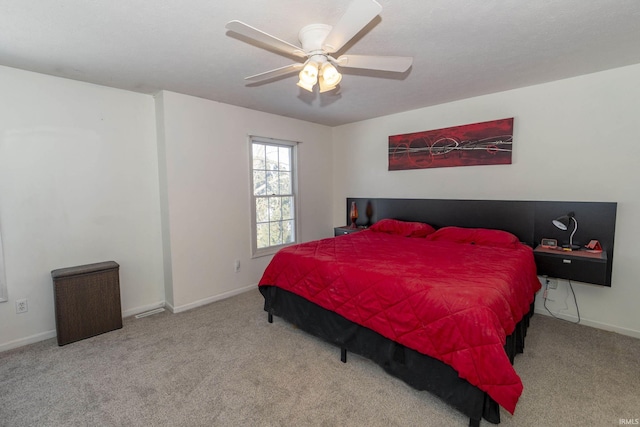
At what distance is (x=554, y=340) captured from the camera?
2494mm

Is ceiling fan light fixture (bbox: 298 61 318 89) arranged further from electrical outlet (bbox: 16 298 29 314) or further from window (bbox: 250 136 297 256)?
electrical outlet (bbox: 16 298 29 314)

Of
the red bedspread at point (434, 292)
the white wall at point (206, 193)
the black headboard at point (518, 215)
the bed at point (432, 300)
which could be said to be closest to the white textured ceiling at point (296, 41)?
the white wall at point (206, 193)

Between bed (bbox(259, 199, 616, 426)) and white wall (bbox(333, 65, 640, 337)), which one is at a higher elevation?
white wall (bbox(333, 65, 640, 337))

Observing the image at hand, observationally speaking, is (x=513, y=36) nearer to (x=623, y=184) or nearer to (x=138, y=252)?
(x=623, y=184)

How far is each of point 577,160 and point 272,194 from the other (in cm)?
340

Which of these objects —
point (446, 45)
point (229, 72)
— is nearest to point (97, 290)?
point (229, 72)

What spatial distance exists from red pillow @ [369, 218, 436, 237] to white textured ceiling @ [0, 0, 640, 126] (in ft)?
5.06

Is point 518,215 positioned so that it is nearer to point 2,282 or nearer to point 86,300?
point 86,300

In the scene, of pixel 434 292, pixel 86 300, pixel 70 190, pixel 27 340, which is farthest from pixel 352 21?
pixel 27 340

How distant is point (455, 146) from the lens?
3.48m

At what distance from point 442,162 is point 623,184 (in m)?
1.60

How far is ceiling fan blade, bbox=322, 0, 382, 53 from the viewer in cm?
128

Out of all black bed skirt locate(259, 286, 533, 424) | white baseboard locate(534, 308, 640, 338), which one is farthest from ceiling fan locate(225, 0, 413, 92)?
white baseboard locate(534, 308, 640, 338)

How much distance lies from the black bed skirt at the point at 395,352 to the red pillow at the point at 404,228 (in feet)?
4.34
